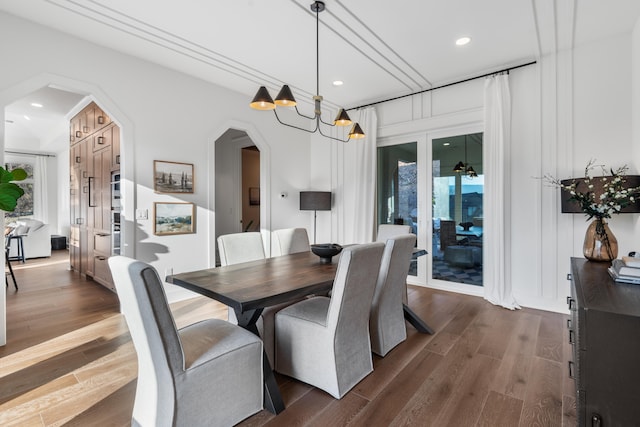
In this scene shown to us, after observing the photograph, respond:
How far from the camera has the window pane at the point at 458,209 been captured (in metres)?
4.29

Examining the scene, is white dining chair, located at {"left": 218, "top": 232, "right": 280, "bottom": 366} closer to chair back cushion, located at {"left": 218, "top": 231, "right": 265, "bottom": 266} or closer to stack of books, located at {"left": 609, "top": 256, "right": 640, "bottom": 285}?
chair back cushion, located at {"left": 218, "top": 231, "right": 265, "bottom": 266}

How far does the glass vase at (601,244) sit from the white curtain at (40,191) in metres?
11.1

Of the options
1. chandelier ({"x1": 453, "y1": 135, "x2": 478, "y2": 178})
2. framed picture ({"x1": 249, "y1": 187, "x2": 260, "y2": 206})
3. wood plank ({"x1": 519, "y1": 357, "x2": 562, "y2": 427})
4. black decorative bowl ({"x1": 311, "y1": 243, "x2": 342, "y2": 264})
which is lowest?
wood plank ({"x1": 519, "y1": 357, "x2": 562, "y2": 427})

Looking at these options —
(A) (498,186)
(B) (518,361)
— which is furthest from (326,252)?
(A) (498,186)

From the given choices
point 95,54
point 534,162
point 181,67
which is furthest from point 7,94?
point 534,162

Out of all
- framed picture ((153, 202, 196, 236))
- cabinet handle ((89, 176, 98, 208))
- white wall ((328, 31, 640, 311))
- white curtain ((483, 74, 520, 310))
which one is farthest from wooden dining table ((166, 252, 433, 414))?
cabinet handle ((89, 176, 98, 208))

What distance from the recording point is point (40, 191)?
8.26 m

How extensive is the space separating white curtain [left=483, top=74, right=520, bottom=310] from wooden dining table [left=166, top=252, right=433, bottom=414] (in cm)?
243

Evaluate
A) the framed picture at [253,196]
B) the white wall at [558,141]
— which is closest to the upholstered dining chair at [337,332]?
the white wall at [558,141]

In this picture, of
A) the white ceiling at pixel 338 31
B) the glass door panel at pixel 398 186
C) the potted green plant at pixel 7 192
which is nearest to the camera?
the potted green plant at pixel 7 192

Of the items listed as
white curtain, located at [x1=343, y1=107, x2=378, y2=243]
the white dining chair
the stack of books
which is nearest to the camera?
the stack of books

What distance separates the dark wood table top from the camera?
1.76 metres

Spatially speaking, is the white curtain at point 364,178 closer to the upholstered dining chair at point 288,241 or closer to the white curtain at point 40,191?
the upholstered dining chair at point 288,241

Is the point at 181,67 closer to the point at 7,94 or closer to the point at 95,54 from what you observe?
the point at 95,54
